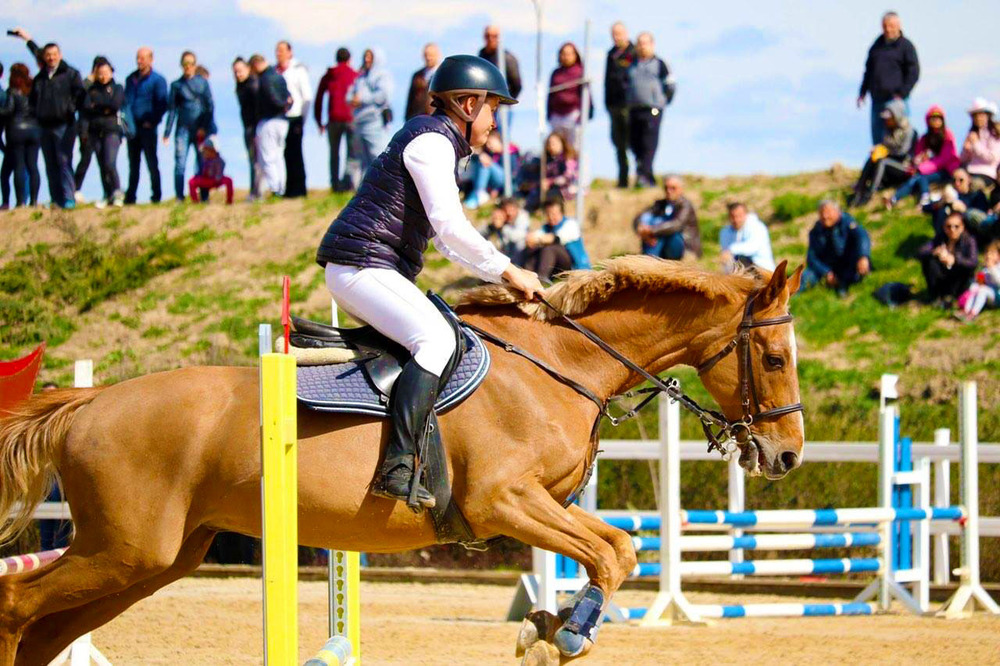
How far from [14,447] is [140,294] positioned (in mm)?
13084

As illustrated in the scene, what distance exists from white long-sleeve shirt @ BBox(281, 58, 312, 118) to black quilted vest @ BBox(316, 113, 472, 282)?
1196cm

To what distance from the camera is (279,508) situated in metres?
4.07

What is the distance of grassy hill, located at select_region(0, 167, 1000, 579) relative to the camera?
1173 centimetres

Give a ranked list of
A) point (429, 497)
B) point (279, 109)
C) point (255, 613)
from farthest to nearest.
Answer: point (279, 109) < point (255, 613) < point (429, 497)

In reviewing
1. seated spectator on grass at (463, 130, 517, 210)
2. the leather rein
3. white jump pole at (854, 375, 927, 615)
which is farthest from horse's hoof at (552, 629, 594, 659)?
seated spectator on grass at (463, 130, 517, 210)

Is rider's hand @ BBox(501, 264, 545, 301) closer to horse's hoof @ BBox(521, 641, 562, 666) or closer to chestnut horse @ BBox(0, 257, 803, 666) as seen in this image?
chestnut horse @ BBox(0, 257, 803, 666)

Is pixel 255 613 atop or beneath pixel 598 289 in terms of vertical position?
beneath

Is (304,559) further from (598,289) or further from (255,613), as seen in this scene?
(598,289)

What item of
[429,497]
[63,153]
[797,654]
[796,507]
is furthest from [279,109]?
[429,497]

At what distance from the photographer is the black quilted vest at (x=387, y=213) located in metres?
5.33

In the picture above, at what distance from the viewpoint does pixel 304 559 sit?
39.1 ft

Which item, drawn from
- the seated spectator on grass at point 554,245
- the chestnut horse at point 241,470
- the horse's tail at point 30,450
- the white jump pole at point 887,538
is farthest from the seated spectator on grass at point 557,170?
the horse's tail at point 30,450

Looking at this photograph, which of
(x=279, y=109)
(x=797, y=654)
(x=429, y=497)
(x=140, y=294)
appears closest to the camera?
(x=429, y=497)

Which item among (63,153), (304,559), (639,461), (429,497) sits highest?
(63,153)
